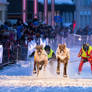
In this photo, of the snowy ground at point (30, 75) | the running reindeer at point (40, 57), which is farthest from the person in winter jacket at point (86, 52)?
the running reindeer at point (40, 57)

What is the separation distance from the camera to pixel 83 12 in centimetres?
7988

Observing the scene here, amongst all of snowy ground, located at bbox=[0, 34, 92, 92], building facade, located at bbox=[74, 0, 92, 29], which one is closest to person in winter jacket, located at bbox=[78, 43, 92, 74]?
snowy ground, located at bbox=[0, 34, 92, 92]

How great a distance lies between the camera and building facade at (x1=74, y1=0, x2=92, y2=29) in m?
77.9

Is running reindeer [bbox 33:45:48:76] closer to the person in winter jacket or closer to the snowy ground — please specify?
the snowy ground

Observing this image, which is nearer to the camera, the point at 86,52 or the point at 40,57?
the point at 40,57

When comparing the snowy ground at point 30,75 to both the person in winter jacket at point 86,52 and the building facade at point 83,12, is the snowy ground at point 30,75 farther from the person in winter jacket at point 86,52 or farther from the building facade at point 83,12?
the building facade at point 83,12

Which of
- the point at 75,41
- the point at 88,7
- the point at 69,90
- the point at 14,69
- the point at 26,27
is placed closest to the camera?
the point at 69,90

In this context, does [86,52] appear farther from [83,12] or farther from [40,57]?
[83,12]

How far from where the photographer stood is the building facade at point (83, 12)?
77938 millimetres

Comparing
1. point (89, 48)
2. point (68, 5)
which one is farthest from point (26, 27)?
point (68, 5)

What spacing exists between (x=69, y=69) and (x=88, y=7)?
58.8 meters

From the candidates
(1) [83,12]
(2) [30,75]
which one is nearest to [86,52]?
(2) [30,75]

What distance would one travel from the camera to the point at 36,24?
2619 cm

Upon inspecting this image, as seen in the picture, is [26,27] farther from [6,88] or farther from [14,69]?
[6,88]
